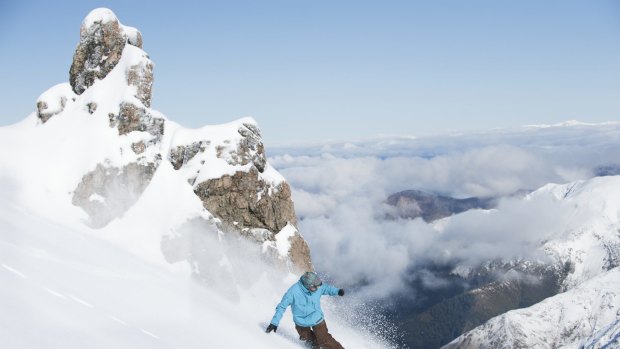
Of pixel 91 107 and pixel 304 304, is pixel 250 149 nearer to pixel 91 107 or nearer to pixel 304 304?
pixel 91 107

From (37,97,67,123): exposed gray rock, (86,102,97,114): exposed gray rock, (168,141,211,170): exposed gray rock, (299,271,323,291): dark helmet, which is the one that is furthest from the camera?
(168,141,211,170): exposed gray rock

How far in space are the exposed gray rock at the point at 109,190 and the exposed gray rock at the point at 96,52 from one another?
16074mm

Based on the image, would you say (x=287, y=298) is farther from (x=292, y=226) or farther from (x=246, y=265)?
(x=292, y=226)

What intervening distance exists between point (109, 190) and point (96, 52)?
22.1 m

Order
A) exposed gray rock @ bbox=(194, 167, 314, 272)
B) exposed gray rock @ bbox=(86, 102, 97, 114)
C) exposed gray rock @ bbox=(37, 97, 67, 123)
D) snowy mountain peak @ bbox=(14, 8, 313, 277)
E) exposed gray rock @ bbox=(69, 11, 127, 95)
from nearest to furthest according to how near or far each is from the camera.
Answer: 1. snowy mountain peak @ bbox=(14, 8, 313, 277)
2. exposed gray rock @ bbox=(86, 102, 97, 114)
3. exposed gray rock @ bbox=(37, 97, 67, 123)
4. exposed gray rock @ bbox=(69, 11, 127, 95)
5. exposed gray rock @ bbox=(194, 167, 314, 272)

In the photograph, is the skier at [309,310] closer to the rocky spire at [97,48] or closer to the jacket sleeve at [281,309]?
the jacket sleeve at [281,309]

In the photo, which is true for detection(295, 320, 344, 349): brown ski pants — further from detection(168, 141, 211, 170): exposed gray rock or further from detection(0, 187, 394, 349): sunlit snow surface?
detection(168, 141, 211, 170): exposed gray rock

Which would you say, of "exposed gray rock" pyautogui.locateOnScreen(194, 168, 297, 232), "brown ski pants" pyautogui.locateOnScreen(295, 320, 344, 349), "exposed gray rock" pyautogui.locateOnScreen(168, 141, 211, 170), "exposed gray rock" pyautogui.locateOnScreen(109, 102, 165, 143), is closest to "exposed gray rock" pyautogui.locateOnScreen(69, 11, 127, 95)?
"exposed gray rock" pyautogui.locateOnScreen(109, 102, 165, 143)

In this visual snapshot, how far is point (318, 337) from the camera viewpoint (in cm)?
1464

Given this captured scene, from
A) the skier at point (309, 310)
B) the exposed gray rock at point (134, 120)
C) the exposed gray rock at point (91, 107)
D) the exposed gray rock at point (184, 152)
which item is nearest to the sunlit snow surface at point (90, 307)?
the skier at point (309, 310)

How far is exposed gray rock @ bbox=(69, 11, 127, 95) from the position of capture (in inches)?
2438

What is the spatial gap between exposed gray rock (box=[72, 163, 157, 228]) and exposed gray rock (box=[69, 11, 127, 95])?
1607cm

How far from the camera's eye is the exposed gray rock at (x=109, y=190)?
48469 millimetres

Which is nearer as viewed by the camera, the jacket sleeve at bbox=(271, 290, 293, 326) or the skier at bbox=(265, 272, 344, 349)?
the jacket sleeve at bbox=(271, 290, 293, 326)
